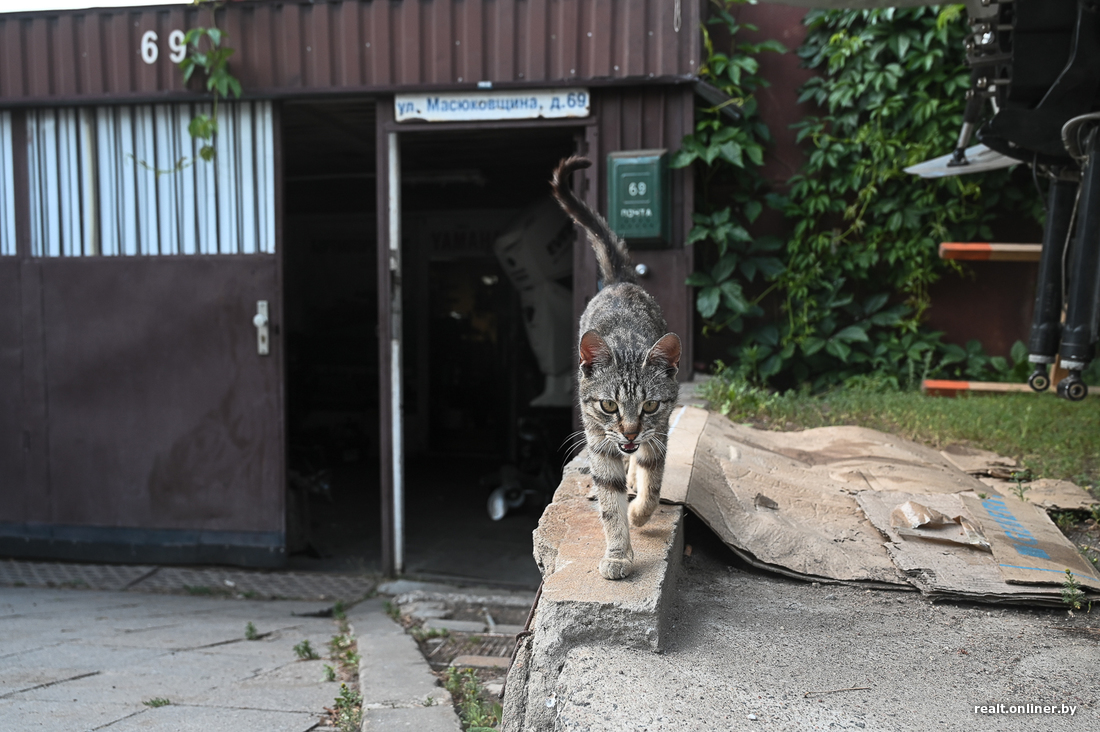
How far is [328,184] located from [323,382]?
7.88 feet

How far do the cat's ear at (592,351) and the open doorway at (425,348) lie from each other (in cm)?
366

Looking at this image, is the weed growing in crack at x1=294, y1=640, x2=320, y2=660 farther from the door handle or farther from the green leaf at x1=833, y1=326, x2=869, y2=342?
the green leaf at x1=833, y1=326, x2=869, y2=342

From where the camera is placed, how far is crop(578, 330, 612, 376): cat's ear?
2393 millimetres

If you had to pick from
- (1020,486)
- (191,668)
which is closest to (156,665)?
(191,668)

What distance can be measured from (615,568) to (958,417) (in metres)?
3.37

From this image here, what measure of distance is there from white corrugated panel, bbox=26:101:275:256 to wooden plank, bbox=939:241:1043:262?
4.70 metres

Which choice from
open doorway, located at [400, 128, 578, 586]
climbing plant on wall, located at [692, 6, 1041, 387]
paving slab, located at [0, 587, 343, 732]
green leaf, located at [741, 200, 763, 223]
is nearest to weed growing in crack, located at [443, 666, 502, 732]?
paving slab, located at [0, 587, 343, 732]

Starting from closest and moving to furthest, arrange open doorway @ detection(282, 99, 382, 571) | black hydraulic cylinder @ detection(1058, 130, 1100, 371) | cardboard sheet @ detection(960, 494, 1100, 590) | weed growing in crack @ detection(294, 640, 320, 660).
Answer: cardboard sheet @ detection(960, 494, 1100, 590), black hydraulic cylinder @ detection(1058, 130, 1100, 371), weed growing in crack @ detection(294, 640, 320, 660), open doorway @ detection(282, 99, 382, 571)

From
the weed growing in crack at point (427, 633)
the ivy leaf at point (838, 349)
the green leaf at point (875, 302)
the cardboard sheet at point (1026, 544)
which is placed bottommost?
the weed growing in crack at point (427, 633)

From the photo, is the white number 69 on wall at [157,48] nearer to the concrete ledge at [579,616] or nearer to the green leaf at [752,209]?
the green leaf at [752,209]

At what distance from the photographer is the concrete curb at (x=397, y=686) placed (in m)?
2.76

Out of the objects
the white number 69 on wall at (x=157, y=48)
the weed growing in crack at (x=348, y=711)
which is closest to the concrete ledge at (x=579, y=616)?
the weed growing in crack at (x=348, y=711)

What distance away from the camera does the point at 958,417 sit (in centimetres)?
476

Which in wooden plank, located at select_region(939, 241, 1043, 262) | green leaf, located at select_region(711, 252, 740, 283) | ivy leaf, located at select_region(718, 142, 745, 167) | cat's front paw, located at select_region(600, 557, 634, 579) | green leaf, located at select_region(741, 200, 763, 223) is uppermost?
ivy leaf, located at select_region(718, 142, 745, 167)
